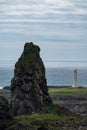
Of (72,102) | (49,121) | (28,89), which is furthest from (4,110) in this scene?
(72,102)

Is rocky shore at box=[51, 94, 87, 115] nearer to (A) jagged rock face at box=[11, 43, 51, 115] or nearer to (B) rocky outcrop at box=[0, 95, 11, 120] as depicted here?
(A) jagged rock face at box=[11, 43, 51, 115]

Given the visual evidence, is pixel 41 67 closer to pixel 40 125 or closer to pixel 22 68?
pixel 22 68

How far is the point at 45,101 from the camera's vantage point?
83250 millimetres

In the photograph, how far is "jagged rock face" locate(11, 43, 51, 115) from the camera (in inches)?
3246

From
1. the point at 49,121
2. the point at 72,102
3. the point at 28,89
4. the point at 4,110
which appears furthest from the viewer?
the point at 72,102

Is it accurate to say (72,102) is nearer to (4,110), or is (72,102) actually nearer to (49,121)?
(49,121)

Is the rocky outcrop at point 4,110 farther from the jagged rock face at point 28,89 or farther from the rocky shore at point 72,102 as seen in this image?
the rocky shore at point 72,102

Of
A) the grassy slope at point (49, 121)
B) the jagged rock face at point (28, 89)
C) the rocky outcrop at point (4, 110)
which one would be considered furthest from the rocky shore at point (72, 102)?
the rocky outcrop at point (4, 110)

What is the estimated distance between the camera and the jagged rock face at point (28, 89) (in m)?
82.4

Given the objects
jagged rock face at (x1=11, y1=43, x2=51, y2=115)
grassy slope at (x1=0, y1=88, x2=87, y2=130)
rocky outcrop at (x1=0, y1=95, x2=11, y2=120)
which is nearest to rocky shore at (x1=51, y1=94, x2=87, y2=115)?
jagged rock face at (x1=11, y1=43, x2=51, y2=115)

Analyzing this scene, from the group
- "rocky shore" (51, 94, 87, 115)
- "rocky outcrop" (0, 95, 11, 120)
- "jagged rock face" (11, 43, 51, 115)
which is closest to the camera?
"rocky outcrop" (0, 95, 11, 120)

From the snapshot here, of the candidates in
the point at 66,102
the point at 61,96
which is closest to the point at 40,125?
the point at 66,102

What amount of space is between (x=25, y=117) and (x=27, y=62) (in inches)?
→ 449

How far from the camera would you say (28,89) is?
8319 centimetres
